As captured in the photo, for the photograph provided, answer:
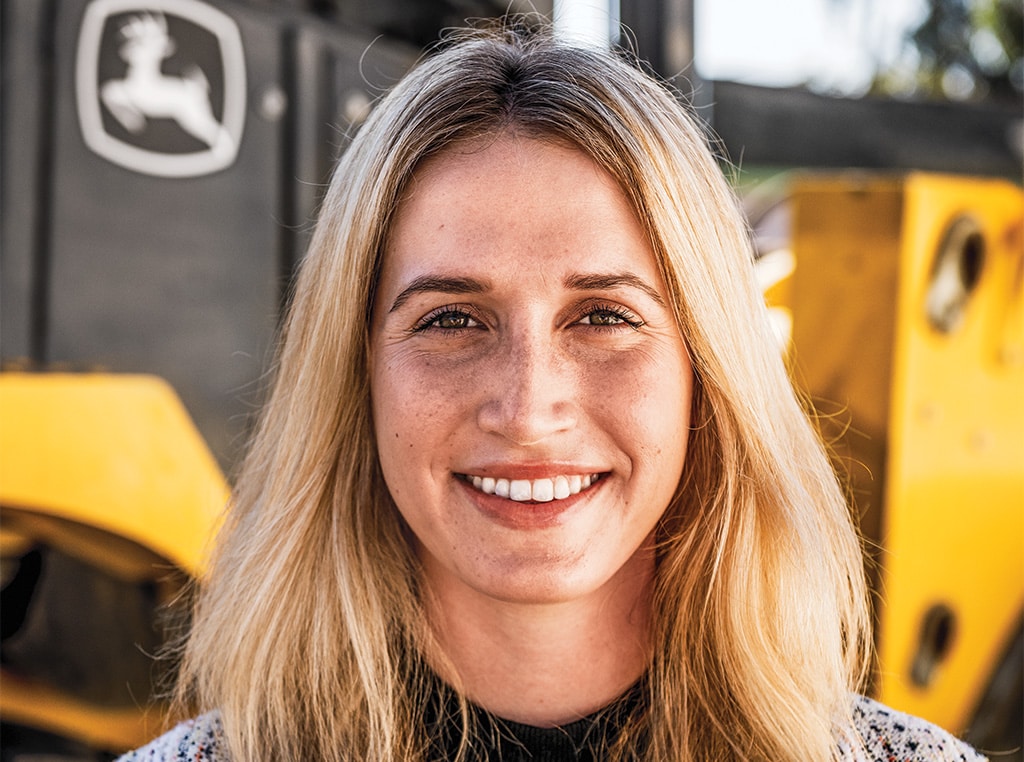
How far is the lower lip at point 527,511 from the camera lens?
1185 millimetres

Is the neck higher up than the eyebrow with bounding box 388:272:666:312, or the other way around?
the eyebrow with bounding box 388:272:666:312

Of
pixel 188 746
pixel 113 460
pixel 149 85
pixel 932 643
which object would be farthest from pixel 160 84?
pixel 932 643

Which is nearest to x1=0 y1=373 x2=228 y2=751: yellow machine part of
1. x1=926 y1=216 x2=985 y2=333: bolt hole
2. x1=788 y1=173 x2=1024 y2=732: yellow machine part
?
x1=788 y1=173 x2=1024 y2=732: yellow machine part

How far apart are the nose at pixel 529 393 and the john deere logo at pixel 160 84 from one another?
0.85m

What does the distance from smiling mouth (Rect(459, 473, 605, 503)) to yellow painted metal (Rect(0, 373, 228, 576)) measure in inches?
25.1

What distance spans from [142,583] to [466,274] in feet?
3.05

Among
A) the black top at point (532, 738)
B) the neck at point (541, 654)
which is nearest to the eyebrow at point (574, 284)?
the neck at point (541, 654)

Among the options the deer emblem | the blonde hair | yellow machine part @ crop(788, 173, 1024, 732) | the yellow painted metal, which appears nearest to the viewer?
A: the blonde hair

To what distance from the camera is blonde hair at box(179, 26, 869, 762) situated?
125cm

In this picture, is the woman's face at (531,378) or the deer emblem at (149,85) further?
the deer emblem at (149,85)

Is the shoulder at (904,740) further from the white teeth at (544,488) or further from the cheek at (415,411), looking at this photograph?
the cheek at (415,411)

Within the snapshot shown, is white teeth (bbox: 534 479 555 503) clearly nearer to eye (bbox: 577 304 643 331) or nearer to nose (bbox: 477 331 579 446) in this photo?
nose (bbox: 477 331 579 446)

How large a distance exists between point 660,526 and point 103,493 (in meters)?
0.85

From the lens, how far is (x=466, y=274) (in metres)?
1.19
